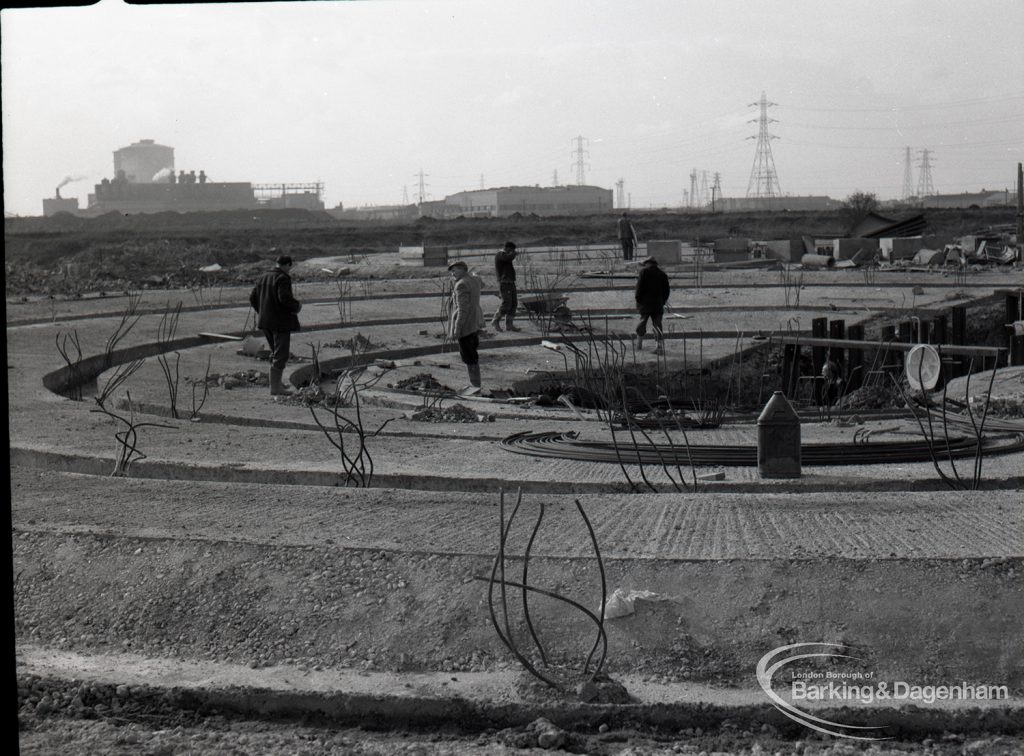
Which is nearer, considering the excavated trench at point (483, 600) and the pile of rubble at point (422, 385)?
the excavated trench at point (483, 600)

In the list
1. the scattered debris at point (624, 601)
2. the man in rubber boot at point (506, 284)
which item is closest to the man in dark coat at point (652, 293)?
the man in rubber boot at point (506, 284)

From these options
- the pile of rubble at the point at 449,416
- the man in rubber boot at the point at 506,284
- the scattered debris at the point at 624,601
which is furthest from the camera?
the man in rubber boot at the point at 506,284

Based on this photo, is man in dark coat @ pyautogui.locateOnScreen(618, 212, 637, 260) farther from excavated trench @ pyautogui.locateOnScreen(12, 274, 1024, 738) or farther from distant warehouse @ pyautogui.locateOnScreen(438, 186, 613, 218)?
distant warehouse @ pyautogui.locateOnScreen(438, 186, 613, 218)

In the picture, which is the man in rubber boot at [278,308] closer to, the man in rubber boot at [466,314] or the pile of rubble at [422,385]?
the pile of rubble at [422,385]

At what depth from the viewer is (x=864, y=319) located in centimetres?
2069

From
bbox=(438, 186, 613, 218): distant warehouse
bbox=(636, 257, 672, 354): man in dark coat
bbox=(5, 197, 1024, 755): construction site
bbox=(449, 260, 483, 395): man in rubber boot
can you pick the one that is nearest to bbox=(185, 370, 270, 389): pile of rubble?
bbox=(5, 197, 1024, 755): construction site

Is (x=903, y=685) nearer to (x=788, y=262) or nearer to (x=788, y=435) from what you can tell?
(x=788, y=435)

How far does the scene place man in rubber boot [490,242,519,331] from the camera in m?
18.2

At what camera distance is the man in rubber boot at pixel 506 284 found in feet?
59.8

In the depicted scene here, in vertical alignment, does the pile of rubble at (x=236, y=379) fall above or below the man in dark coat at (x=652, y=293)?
below

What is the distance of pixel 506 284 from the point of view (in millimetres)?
18672

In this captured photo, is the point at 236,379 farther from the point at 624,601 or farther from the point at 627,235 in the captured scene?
the point at 627,235

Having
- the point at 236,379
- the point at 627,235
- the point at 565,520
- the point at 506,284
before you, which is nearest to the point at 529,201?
the point at 627,235

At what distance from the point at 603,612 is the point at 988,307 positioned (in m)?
20.6
